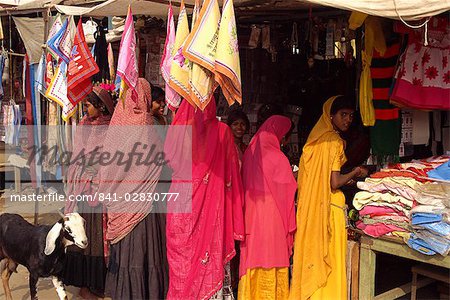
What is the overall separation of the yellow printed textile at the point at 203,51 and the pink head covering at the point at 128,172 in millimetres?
954

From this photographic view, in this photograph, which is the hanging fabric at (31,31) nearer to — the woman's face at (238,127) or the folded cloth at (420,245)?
the woman's face at (238,127)

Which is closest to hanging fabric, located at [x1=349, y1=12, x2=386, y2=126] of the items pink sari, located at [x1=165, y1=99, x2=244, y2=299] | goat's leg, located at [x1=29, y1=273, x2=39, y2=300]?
pink sari, located at [x1=165, y1=99, x2=244, y2=299]

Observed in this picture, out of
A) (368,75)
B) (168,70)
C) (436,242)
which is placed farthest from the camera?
(368,75)

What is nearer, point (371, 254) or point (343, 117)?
point (371, 254)

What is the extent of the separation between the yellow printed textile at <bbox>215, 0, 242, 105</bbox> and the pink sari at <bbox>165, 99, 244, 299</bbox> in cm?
64

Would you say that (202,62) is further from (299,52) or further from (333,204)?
(299,52)

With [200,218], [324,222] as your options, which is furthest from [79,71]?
[324,222]

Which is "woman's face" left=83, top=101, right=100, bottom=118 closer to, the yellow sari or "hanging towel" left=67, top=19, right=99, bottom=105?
"hanging towel" left=67, top=19, right=99, bottom=105

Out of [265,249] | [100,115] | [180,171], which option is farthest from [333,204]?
[100,115]

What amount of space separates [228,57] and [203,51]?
0.45ft

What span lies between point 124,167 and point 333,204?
1.55 meters

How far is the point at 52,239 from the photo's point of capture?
10.3 ft

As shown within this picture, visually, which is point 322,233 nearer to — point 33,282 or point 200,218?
point 200,218

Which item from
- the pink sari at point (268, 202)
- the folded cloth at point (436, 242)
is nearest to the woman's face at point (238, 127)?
the pink sari at point (268, 202)
